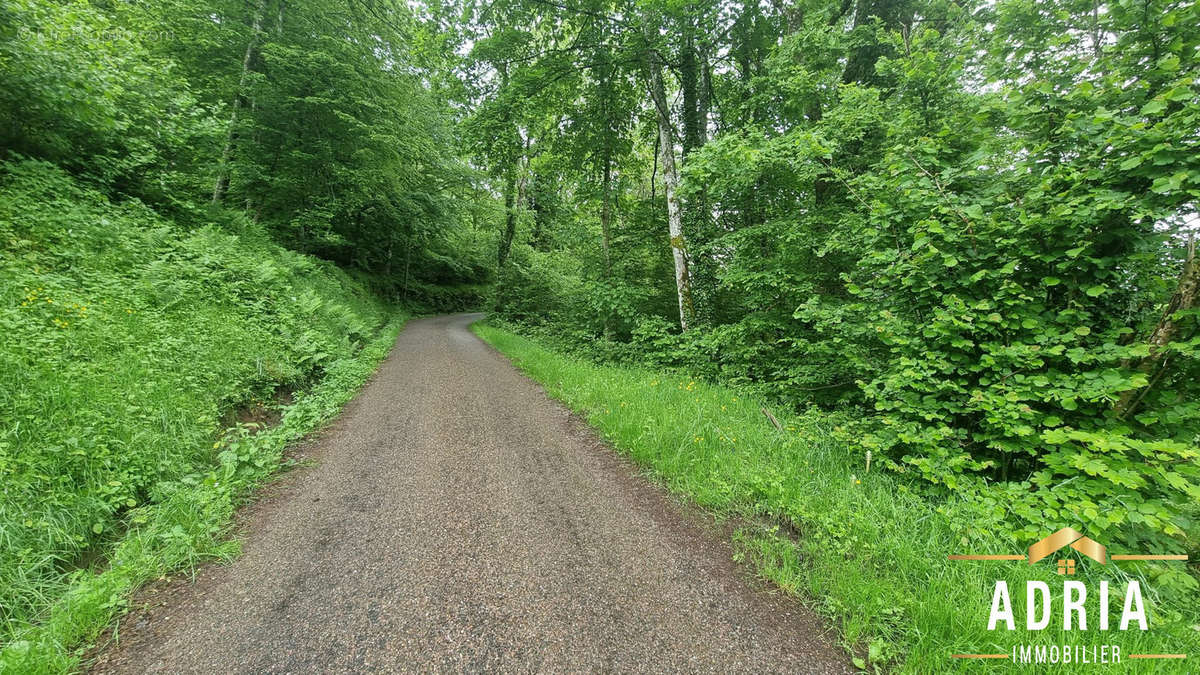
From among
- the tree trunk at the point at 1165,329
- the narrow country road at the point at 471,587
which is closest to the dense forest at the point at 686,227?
the tree trunk at the point at 1165,329

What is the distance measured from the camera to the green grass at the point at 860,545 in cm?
174

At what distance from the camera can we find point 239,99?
385 inches

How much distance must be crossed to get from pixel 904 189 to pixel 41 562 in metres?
6.46

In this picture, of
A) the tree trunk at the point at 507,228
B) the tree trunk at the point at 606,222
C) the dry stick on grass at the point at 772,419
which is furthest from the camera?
the tree trunk at the point at 507,228

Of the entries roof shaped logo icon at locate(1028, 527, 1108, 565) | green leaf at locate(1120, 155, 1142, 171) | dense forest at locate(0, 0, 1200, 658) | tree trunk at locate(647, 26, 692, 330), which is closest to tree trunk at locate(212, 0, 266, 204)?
dense forest at locate(0, 0, 1200, 658)

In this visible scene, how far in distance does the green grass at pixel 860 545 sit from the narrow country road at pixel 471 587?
0.23 metres

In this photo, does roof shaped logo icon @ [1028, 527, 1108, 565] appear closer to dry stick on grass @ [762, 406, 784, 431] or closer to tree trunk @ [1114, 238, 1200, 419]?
tree trunk @ [1114, 238, 1200, 419]

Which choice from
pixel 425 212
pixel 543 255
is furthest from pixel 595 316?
pixel 425 212

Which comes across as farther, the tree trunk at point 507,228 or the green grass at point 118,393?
the tree trunk at point 507,228

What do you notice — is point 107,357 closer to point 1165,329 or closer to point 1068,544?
point 1068,544

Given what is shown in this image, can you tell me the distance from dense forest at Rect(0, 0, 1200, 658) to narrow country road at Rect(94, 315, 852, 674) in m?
0.47

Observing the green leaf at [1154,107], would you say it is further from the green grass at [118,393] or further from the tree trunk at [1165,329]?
the green grass at [118,393]

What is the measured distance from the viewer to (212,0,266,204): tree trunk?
902 cm

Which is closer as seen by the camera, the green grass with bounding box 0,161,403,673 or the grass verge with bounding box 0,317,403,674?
the grass verge with bounding box 0,317,403,674
